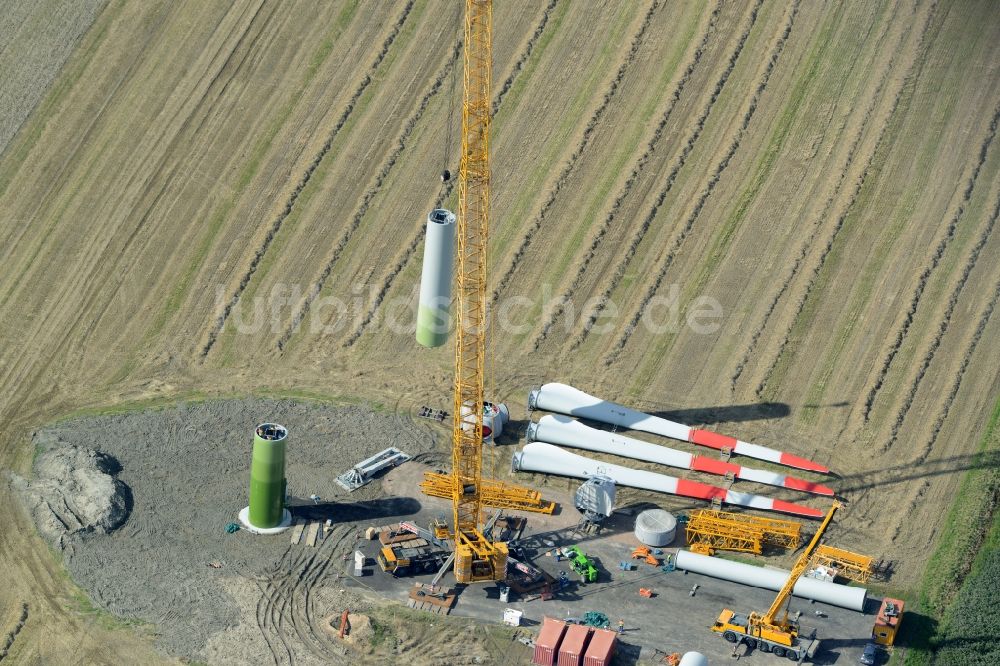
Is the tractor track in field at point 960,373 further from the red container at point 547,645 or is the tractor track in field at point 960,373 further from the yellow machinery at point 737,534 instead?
the red container at point 547,645

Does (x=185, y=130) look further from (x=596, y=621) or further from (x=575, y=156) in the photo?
(x=596, y=621)

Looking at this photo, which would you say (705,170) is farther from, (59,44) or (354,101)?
(59,44)

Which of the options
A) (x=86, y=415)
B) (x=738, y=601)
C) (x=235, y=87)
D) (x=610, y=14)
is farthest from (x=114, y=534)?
(x=610, y=14)

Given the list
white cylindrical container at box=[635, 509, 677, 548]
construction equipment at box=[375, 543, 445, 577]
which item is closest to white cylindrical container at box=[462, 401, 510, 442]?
construction equipment at box=[375, 543, 445, 577]

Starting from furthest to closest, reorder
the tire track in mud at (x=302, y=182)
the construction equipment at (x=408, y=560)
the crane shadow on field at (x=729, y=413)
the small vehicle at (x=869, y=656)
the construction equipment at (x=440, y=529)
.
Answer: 1. the tire track in mud at (x=302, y=182)
2. the crane shadow on field at (x=729, y=413)
3. the construction equipment at (x=440, y=529)
4. the construction equipment at (x=408, y=560)
5. the small vehicle at (x=869, y=656)

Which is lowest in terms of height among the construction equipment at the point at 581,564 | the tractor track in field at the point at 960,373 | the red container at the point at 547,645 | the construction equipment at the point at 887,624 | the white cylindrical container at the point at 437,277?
the red container at the point at 547,645

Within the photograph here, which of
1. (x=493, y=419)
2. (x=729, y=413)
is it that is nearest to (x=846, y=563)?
(x=729, y=413)

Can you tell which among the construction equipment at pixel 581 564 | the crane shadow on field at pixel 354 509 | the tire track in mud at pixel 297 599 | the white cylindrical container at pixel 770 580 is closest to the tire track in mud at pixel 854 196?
the white cylindrical container at pixel 770 580
